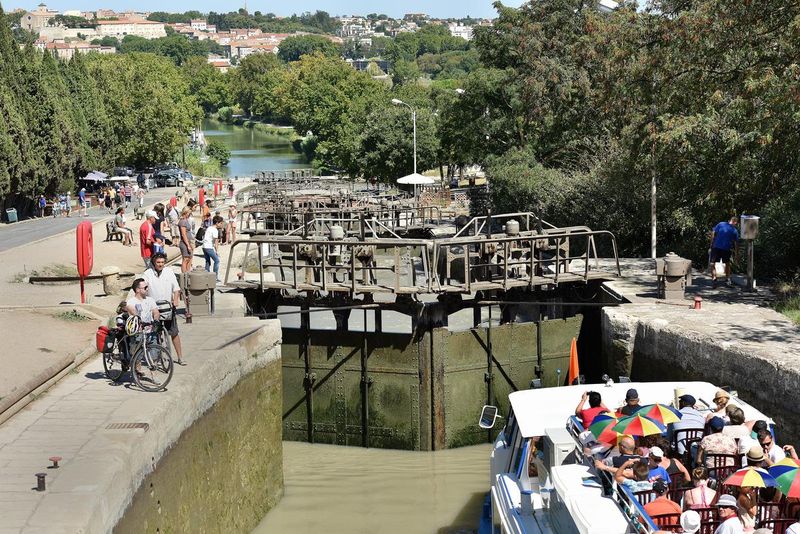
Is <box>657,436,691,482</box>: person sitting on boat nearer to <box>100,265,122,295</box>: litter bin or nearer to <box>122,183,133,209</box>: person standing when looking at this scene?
<box>100,265,122,295</box>: litter bin

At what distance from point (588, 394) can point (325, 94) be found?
80.7 m

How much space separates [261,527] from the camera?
49.6 ft

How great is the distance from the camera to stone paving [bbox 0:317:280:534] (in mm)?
9422

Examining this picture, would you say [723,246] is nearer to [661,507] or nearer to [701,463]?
[701,463]

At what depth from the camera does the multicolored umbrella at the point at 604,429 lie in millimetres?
10297

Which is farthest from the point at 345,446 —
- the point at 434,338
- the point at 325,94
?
the point at 325,94

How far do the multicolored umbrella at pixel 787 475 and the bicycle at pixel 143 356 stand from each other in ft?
20.9

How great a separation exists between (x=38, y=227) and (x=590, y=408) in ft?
106

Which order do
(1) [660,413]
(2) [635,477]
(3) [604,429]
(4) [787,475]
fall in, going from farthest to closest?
(1) [660,413]
(3) [604,429]
(2) [635,477]
(4) [787,475]

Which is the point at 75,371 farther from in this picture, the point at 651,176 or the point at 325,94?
the point at 325,94

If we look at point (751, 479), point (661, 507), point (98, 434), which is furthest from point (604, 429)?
point (98, 434)

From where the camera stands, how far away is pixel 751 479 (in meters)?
8.78

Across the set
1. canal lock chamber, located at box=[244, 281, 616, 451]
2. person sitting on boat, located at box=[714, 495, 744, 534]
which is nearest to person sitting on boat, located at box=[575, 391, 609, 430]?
person sitting on boat, located at box=[714, 495, 744, 534]

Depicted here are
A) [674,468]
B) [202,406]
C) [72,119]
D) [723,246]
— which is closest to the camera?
[674,468]
